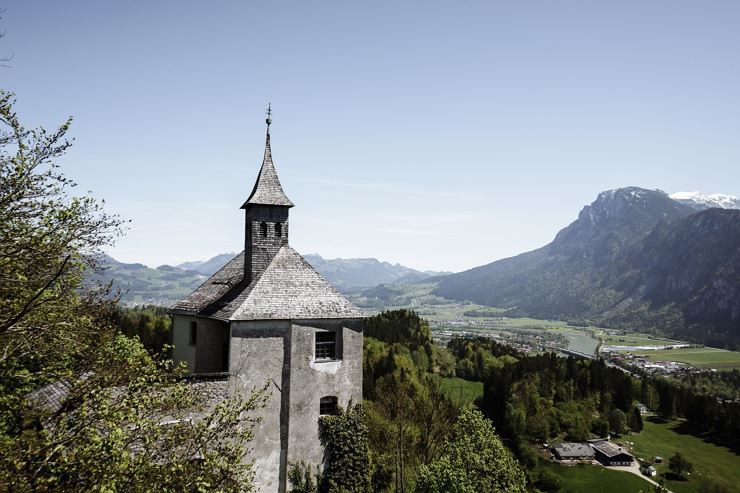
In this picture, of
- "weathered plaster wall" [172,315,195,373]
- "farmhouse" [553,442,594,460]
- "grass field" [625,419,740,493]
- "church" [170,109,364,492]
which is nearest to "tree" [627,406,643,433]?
"grass field" [625,419,740,493]

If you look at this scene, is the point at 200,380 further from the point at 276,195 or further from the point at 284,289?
the point at 276,195

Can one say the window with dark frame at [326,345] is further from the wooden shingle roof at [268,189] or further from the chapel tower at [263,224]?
the wooden shingle roof at [268,189]

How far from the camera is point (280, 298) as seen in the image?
30016 mm

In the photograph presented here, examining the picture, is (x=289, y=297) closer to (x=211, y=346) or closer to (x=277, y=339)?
(x=277, y=339)

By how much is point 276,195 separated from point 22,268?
20066mm

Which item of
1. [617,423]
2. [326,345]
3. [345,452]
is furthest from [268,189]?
[617,423]

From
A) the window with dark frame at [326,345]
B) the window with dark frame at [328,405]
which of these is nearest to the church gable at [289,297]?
the window with dark frame at [326,345]

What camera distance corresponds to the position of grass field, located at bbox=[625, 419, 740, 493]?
91312 mm

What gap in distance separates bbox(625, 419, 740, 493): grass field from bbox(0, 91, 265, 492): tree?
9975cm

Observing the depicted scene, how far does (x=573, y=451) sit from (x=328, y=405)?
88985 millimetres

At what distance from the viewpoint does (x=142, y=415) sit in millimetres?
12891

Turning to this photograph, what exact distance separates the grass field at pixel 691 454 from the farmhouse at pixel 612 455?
522cm

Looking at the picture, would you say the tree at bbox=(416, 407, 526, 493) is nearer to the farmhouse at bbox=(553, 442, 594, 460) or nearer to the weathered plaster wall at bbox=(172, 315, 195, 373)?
the weathered plaster wall at bbox=(172, 315, 195, 373)

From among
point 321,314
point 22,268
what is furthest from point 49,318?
point 321,314
